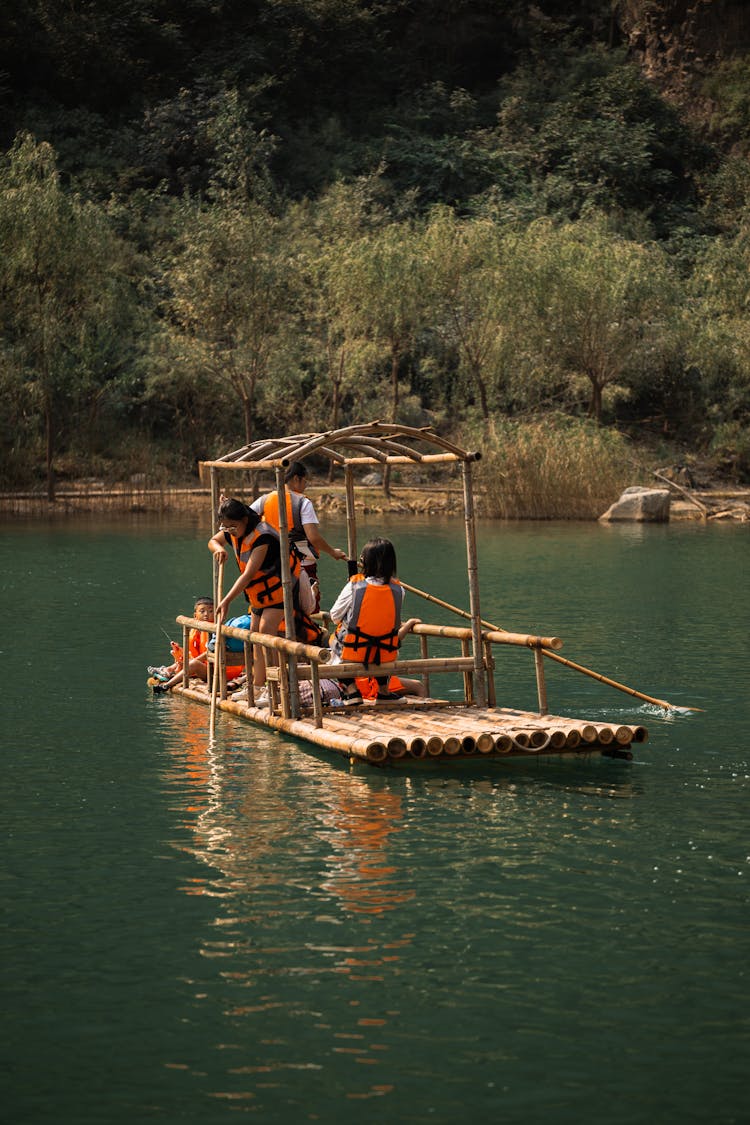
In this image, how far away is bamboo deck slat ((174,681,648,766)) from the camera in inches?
462

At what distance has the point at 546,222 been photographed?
4844 cm

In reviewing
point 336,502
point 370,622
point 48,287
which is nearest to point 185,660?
point 370,622

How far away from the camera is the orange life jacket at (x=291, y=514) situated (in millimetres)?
14539

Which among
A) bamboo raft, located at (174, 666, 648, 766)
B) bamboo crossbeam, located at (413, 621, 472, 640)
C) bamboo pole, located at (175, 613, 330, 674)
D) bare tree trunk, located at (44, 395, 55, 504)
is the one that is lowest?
bamboo raft, located at (174, 666, 648, 766)

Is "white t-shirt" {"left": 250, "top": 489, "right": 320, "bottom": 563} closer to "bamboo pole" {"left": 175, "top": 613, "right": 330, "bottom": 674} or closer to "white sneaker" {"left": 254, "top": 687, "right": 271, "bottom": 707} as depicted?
"bamboo pole" {"left": 175, "top": 613, "right": 330, "bottom": 674}

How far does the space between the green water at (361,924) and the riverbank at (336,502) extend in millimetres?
27616

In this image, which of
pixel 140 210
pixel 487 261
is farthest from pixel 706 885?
pixel 140 210

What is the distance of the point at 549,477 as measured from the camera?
135 feet

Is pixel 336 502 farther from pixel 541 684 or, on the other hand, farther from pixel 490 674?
pixel 541 684

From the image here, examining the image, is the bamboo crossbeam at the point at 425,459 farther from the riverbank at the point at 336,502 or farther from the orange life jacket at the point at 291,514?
the riverbank at the point at 336,502

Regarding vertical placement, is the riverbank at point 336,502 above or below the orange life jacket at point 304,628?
above

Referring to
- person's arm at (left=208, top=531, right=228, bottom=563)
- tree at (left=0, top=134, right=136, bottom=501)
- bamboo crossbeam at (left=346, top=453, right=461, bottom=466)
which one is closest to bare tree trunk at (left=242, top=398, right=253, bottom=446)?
tree at (left=0, top=134, right=136, bottom=501)

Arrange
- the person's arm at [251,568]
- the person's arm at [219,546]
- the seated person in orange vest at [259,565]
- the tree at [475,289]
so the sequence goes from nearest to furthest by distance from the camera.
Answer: the person's arm at [251,568]
the seated person in orange vest at [259,565]
the person's arm at [219,546]
the tree at [475,289]

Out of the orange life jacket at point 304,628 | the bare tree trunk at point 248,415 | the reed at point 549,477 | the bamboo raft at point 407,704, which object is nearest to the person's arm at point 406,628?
the bamboo raft at point 407,704
